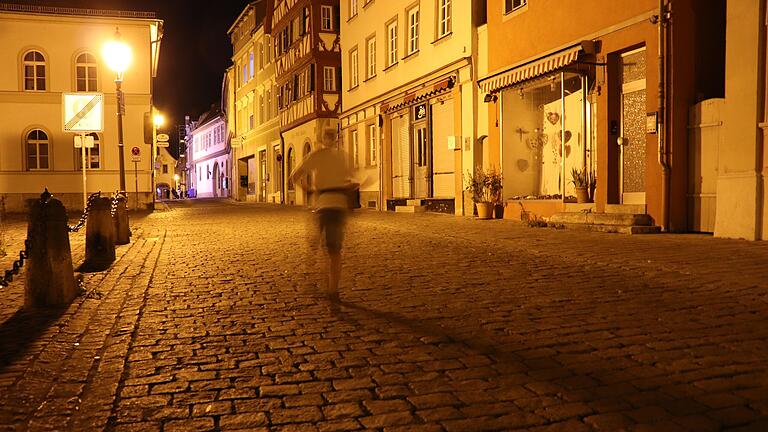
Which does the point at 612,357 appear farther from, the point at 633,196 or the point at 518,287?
the point at 633,196

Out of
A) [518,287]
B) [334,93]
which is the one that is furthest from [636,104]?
[334,93]

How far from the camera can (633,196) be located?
45.2 feet

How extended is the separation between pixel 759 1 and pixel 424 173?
1395 cm

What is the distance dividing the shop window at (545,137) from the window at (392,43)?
8.21 meters

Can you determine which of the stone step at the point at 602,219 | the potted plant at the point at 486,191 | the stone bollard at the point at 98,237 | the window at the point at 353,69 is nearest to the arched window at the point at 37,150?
the window at the point at 353,69

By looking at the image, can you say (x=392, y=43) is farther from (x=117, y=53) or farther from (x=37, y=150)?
(x=37, y=150)

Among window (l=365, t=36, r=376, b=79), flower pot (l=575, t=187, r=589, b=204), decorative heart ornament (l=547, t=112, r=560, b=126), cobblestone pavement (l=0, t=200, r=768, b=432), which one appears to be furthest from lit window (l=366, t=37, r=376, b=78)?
cobblestone pavement (l=0, t=200, r=768, b=432)

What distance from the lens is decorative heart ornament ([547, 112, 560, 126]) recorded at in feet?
55.2

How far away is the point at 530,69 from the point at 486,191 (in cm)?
371

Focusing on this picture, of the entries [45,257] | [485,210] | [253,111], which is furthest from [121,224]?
[253,111]

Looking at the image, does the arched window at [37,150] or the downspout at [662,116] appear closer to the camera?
the downspout at [662,116]

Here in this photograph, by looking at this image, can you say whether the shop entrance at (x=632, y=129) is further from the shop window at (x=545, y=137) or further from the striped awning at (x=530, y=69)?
the shop window at (x=545, y=137)

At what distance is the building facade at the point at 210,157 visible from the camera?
207 feet

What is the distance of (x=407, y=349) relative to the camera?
15.3ft
